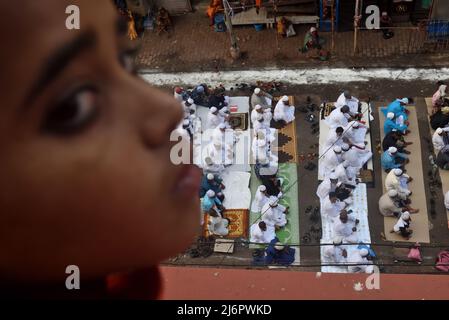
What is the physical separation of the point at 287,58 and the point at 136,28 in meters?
5.31

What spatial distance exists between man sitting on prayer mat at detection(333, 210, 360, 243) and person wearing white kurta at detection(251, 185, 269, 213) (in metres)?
1.78

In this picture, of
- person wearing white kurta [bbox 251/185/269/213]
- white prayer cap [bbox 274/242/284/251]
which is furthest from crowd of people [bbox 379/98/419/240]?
person wearing white kurta [bbox 251/185/269/213]

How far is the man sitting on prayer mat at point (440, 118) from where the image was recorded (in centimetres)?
1347

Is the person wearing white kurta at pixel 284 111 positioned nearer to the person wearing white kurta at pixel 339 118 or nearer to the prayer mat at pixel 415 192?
the person wearing white kurta at pixel 339 118

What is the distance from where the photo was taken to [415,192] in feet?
41.9

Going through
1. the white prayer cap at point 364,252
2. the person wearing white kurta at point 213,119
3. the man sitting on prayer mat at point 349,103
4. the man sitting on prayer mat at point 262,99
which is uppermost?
the man sitting on prayer mat at point 262,99

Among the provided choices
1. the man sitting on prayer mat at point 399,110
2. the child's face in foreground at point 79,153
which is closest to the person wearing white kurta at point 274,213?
the man sitting on prayer mat at point 399,110

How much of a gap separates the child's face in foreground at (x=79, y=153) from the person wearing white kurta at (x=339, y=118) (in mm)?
11563

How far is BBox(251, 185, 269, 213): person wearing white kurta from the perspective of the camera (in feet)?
41.1

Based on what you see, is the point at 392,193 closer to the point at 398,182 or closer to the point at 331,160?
the point at 398,182

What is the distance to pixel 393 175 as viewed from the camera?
1238cm

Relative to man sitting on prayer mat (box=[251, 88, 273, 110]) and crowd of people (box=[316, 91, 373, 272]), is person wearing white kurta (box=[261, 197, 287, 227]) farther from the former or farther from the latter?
man sitting on prayer mat (box=[251, 88, 273, 110])

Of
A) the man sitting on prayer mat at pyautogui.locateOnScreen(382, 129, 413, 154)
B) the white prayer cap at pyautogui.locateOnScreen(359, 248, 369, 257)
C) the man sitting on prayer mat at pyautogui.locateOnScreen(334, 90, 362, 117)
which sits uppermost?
the man sitting on prayer mat at pyautogui.locateOnScreen(334, 90, 362, 117)

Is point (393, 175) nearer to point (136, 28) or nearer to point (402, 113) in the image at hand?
point (402, 113)
